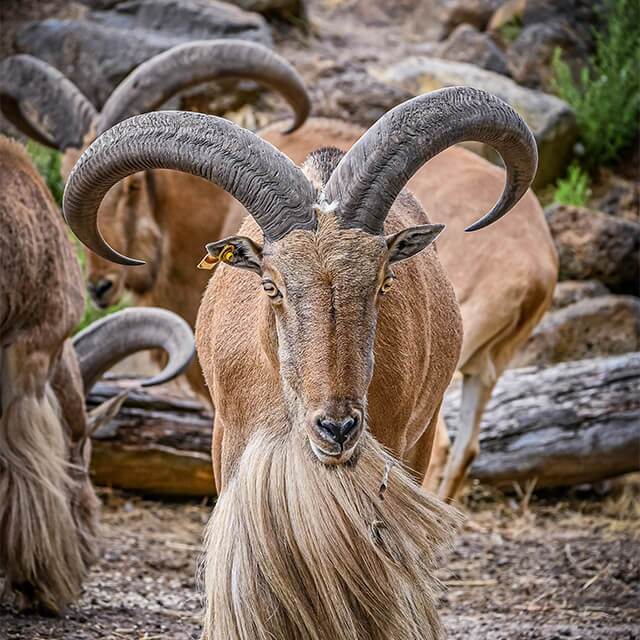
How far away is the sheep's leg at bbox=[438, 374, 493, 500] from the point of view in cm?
747

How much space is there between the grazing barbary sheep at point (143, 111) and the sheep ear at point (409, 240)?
3929mm

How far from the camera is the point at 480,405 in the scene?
754 centimetres

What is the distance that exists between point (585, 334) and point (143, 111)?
162 inches

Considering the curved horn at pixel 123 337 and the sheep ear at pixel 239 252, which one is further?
the curved horn at pixel 123 337

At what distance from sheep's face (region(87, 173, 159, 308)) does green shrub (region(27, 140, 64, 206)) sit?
280 cm

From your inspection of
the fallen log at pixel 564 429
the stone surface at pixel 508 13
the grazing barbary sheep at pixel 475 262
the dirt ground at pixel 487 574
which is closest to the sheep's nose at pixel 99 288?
the grazing barbary sheep at pixel 475 262

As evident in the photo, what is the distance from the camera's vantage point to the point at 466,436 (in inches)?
296

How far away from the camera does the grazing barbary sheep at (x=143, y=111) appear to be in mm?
7746

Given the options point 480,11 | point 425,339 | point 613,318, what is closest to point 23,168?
point 425,339

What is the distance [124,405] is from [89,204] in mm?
3795

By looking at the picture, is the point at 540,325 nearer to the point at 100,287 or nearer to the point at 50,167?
the point at 100,287

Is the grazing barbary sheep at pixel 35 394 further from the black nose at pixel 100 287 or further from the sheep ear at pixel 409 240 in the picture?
the sheep ear at pixel 409 240

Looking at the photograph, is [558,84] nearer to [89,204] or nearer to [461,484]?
[461,484]

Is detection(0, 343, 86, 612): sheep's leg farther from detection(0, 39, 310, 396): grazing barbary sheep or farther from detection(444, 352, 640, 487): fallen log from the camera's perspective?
detection(444, 352, 640, 487): fallen log
